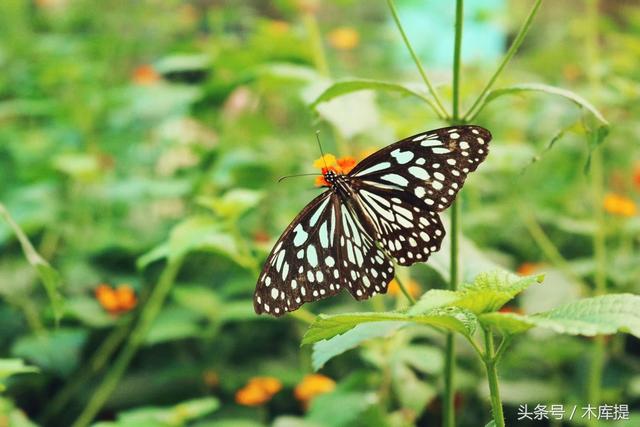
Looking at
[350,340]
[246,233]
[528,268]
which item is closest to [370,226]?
[350,340]

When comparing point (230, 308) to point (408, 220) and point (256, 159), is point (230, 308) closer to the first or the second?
point (256, 159)

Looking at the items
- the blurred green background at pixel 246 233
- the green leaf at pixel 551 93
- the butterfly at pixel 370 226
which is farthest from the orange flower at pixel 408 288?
the green leaf at pixel 551 93

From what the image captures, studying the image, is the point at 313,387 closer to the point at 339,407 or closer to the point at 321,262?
the point at 339,407

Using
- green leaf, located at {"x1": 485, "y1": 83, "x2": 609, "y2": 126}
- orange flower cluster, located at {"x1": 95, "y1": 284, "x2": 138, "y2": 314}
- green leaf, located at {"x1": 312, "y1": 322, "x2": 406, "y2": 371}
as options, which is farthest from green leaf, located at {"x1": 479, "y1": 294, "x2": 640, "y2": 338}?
orange flower cluster, located at {"x1": 95, "y1": 284, "x2": 138, "y2": 314}

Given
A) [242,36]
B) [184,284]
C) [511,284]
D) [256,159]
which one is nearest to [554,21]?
[242,36]

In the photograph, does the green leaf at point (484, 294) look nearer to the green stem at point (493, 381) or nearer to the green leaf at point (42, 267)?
the green stem at point (493, 381)

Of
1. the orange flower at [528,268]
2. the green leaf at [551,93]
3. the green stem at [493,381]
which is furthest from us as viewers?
the orange flower at [528,268]

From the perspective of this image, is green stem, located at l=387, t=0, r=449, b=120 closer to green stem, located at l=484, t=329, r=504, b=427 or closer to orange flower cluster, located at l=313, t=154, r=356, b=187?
orange flower cluster, located at l=313, t=154, r=356, b=187
